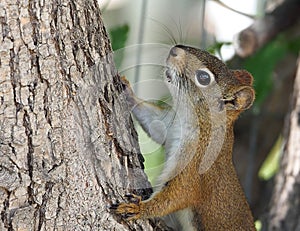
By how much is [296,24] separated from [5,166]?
99.7 inches

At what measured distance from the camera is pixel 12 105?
Result: 154 cm

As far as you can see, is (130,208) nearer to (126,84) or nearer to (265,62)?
(126,84)

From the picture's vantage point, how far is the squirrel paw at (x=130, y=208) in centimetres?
170

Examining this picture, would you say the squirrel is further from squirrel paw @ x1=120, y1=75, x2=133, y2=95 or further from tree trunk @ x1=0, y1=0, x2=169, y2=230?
tree trunk @ x1=0, y1=0, x2=169, y2=230

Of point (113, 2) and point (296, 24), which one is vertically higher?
point (113, 2)

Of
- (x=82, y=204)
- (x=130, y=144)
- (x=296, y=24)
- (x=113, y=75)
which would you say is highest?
(x=296, y=24)

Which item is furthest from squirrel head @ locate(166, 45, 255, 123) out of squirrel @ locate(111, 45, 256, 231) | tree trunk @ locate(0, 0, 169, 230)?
tree trunk @ locate(0, 0, 169, 230)

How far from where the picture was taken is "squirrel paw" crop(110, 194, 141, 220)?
5.56ft

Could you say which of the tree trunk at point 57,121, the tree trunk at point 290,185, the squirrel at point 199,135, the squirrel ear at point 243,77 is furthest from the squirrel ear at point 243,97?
the tree trunk at point 290,185

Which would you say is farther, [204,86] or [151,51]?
[151,51]

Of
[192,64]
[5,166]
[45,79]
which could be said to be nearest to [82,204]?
[5,166]

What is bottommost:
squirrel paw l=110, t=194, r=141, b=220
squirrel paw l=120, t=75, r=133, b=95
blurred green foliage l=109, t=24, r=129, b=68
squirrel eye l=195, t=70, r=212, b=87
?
squirrel paw l=110, t=194, r=141, b=220

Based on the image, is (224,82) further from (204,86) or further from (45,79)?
(45,79)

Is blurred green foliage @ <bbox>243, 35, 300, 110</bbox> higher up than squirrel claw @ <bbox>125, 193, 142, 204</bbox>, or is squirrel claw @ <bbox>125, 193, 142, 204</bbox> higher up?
blurred green foliage @ <bbox>243, 35, 300, 110</bbox>
